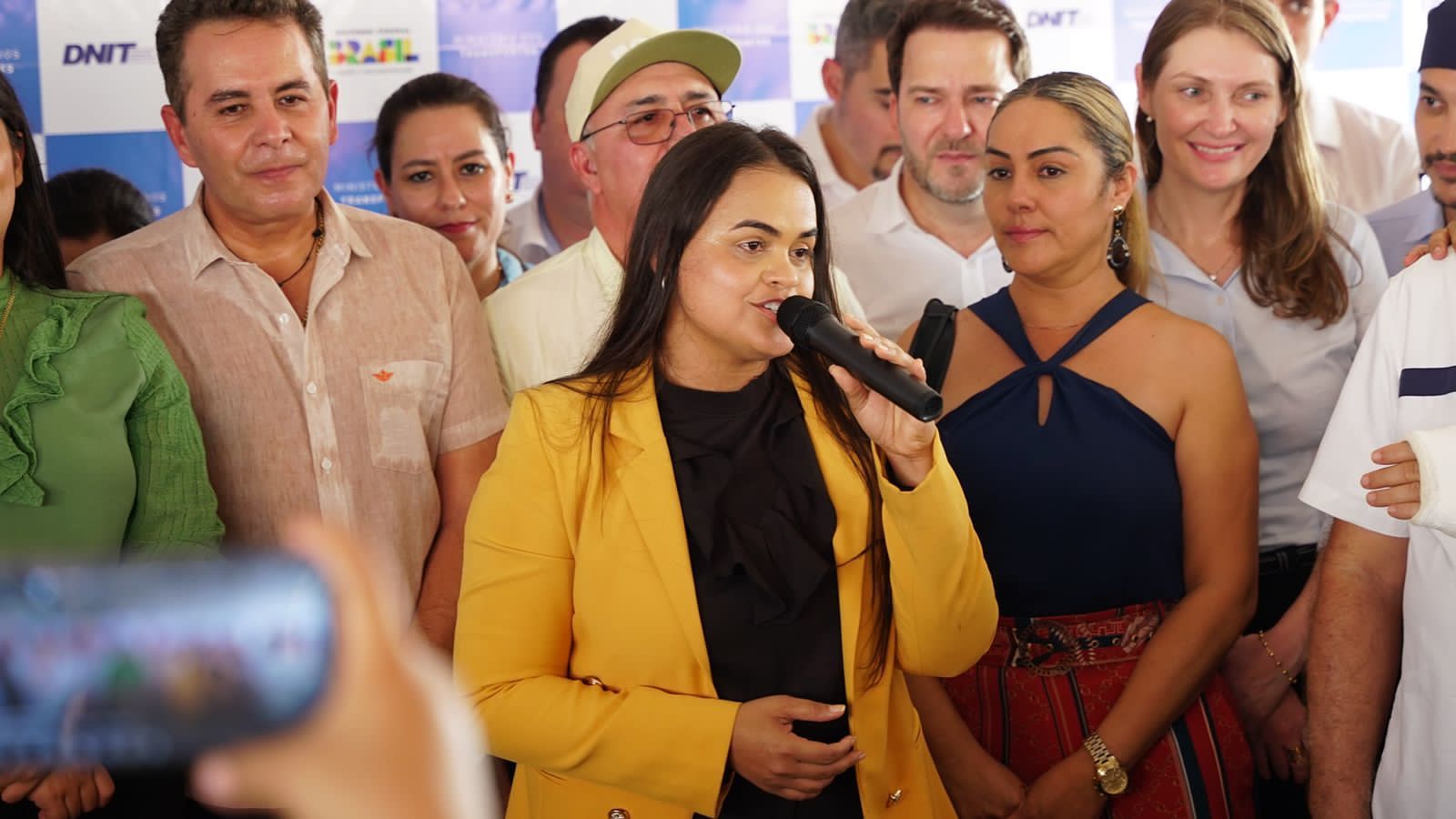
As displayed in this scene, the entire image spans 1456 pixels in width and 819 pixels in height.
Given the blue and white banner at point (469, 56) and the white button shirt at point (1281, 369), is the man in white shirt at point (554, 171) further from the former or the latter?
the white button shirt at point (1281, 369)

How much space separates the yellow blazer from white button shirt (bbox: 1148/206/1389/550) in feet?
3.93

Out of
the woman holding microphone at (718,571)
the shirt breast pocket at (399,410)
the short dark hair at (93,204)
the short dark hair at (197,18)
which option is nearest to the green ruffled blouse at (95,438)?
the shirt breast pocket at (399,410)

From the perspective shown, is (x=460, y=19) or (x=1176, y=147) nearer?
(x=1176, y=147)

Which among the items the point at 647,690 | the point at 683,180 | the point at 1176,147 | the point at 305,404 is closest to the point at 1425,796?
the point at 647,690

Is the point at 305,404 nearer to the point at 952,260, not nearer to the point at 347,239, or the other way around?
the point at 347,239

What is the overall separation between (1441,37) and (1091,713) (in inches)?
54.0

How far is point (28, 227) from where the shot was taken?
235 centimetres

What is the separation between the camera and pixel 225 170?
8.45ft

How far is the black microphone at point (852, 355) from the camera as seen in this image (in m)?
1.67

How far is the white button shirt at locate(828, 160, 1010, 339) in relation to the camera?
337 cm

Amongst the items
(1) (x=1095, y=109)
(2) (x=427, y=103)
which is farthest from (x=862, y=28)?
(1) (x=1095, y=109)

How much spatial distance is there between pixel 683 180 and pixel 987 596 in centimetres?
73

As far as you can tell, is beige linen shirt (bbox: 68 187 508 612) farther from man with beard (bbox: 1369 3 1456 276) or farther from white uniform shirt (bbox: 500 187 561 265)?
man with beard (bbox: 1369 3 1456 276)

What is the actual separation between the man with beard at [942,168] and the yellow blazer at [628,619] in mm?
1455
